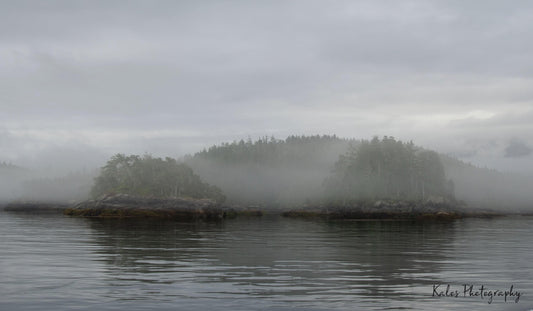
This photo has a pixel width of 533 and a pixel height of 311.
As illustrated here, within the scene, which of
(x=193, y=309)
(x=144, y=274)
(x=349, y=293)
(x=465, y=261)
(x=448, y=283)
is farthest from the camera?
(x=465, y=261)

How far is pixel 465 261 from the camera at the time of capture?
42250mm

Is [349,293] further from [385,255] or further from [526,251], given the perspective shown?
[526,251]

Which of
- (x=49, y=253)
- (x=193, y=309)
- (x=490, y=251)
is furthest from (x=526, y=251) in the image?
(x=49, y=253)

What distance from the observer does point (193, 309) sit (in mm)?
23078

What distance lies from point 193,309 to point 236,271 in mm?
11775

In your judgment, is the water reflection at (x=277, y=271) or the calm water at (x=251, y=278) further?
the water reflection at (x=277, y=271)

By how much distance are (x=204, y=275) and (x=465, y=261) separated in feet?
73.9

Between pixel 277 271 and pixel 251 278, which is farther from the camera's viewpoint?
pixel 277 271

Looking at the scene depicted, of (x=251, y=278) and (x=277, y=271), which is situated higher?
(x=251, y=278)

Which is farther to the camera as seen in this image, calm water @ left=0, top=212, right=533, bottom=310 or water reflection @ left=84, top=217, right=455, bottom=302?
water reflection @ left=84, top=217, right=455, bottom=302

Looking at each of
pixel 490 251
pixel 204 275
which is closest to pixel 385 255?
pixel 490 251

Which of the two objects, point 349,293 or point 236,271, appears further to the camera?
point 236,271

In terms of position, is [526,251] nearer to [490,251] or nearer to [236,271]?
[490,251]

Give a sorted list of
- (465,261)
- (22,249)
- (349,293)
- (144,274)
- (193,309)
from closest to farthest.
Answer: (193,309) → (349,293) → (144,274) → (465,261) → (22,249)
